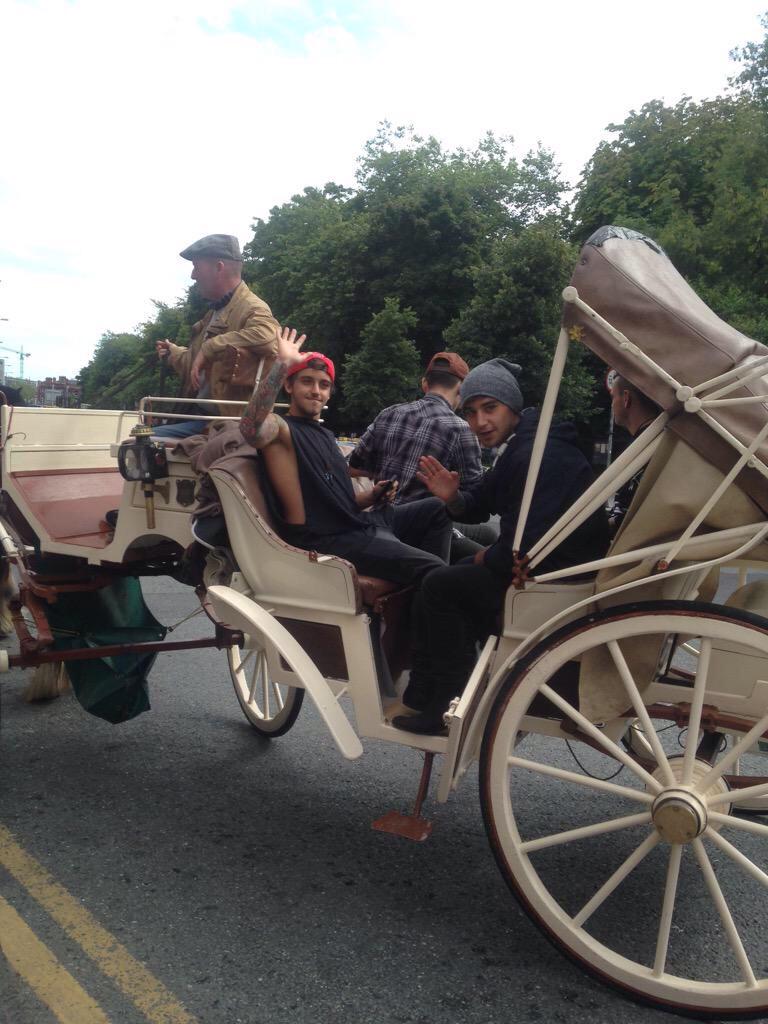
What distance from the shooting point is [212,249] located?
4.21 meters

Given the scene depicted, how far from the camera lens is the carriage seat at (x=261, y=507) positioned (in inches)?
122

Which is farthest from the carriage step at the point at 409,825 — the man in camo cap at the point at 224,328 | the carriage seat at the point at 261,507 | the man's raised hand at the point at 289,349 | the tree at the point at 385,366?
the tree at the point at 385,366

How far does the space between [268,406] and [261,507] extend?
41 cm

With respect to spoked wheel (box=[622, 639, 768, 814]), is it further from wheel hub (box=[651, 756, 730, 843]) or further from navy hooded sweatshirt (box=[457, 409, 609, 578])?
navy hooded sweatshirt (box=[457, 409, 609, 578])

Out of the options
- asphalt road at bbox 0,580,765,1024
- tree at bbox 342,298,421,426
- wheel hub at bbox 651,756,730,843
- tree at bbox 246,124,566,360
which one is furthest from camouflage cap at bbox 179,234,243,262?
tree at bbox 246,124,566,360

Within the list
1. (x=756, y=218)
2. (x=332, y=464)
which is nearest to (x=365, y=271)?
(x=756, y=218)

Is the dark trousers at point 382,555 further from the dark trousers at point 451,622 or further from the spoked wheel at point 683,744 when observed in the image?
the spoked wheel at point 683,744

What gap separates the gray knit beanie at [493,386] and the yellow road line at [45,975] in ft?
7.26

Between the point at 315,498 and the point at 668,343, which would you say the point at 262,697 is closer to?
the point at 315,498

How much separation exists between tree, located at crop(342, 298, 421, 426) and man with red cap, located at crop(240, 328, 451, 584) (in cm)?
2050

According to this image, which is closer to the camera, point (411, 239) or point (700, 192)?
point (700, 192)

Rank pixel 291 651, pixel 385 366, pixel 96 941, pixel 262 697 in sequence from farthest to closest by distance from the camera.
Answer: pixel 385 366 < pixel 262 697 < pixel 291 651 < pixel 96 941

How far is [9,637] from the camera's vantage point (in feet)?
19.7

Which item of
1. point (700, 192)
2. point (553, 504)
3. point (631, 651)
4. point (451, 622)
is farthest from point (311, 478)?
point (700, 192)
